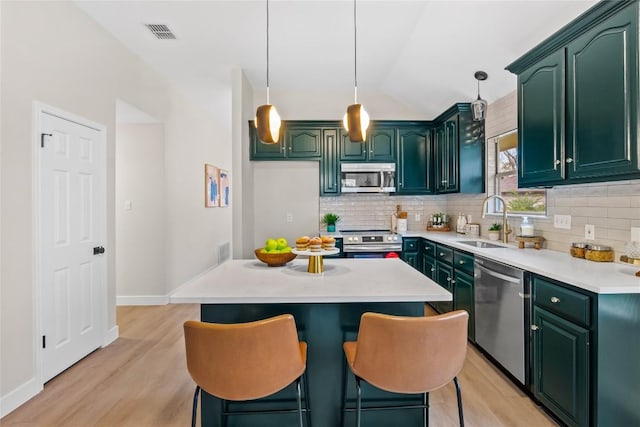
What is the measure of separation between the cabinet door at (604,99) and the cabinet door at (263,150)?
3232 millimetres

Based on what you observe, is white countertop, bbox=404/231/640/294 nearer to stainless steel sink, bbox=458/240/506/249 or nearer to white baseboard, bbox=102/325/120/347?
stainless steel sink, bbox=458/240/506/249

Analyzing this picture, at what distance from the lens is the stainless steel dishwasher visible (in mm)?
2278

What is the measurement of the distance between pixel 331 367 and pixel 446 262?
2137 millimetres

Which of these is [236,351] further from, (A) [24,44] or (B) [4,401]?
(A) [24,44]

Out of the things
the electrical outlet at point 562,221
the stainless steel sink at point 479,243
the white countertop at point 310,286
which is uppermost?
the electrical outlet at point 562,221

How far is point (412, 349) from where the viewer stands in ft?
4.41

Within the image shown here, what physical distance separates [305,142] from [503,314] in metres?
3.15

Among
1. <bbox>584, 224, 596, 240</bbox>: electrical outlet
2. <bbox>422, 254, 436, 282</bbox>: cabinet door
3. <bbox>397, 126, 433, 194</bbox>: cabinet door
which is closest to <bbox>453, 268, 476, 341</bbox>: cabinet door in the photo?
<bbox>422, 254, 436, 282</bbox>: cabinet door

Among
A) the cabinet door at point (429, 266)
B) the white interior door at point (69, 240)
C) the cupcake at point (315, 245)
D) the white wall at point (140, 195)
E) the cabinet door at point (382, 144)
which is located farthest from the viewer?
the cabinet door at point (382, 144)

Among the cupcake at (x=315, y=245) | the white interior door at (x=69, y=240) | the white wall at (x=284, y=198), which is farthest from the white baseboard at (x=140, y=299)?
the cupcake at (x=315, y=245)

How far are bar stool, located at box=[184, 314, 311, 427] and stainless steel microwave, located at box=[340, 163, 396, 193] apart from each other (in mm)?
3388

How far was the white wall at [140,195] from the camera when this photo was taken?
174 inches

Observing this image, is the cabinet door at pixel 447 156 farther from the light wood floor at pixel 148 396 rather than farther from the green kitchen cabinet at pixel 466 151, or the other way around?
the light wood floor at pixel 148 396

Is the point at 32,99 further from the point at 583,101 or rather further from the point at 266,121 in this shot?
the point at 583,101
